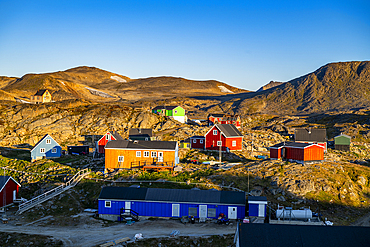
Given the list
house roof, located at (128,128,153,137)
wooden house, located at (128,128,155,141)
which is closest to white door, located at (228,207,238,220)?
wooden house, located at (128,128,155,141)

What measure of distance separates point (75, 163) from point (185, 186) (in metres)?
24.7

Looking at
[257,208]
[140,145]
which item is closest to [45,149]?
[140,145]

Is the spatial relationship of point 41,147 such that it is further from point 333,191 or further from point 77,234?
point 333,191

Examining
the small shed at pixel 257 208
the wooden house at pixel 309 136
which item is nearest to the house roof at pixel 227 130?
the wooden house at pixel 309 136

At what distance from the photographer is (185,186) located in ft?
134

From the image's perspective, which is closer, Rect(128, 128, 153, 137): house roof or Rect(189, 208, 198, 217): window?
Rect(189, 208, 198, 217): window

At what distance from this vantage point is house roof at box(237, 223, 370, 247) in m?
21.8

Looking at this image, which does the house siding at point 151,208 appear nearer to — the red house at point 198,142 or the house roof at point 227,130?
the house roof at point 227,130

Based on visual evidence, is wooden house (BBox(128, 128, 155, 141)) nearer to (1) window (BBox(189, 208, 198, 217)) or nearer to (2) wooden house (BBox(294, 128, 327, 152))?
(2) wooden house (BBox(294, 128, 327, 152))

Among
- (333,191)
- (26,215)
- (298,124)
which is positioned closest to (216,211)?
(333,191)

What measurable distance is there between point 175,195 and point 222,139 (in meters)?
30.9

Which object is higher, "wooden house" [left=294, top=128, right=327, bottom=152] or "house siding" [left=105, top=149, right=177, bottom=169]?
"wooden house" [left=294, top=128, right=327, bottom=152]

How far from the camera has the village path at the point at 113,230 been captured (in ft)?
93.3

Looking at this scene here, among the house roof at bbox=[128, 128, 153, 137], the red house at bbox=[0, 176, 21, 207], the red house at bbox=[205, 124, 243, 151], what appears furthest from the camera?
the house roof at bbox=[128, 128, 153, 137]
